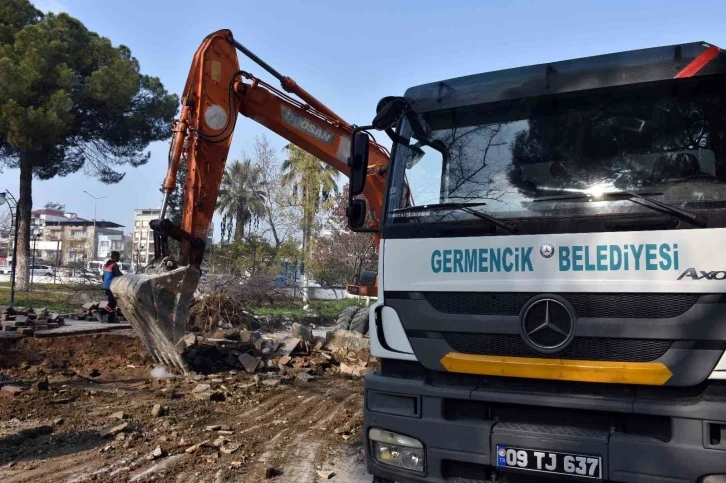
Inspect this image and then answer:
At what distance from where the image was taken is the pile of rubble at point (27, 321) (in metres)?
11.2

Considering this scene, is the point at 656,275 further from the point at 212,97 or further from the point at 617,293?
the point at 212,97

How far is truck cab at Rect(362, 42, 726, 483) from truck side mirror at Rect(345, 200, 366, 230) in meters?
0.46

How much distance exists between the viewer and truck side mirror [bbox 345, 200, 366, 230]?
16.2 feet

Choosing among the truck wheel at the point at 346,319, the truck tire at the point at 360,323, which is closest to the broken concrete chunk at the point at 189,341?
the truck tire at the point at 360,323

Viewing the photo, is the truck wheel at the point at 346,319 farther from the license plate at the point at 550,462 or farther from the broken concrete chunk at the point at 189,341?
the license plate at the point at 550,462

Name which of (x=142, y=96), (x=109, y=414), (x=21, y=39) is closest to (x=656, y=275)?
(x=109, y=414)

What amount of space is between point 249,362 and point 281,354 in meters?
1.11

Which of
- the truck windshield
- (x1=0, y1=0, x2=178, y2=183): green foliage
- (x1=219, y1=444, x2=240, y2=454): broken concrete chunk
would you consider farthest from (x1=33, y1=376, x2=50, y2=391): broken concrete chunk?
(x1=0, y1=0, x2=178, y2=183): green foliage

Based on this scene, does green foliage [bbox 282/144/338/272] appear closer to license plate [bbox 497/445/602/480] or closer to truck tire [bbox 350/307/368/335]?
truck tire [bbox 350/307/368/335]

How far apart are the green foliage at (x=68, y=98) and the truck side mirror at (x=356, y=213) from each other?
2283cm

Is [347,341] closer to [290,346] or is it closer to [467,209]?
[290,346]

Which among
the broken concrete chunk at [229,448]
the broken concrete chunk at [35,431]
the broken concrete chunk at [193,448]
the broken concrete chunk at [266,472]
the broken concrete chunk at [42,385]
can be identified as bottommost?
the broken concrete chunk at [266,472]

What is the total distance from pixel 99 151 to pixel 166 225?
2352cm

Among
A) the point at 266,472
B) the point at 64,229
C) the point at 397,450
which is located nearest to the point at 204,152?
the point at 266,472
